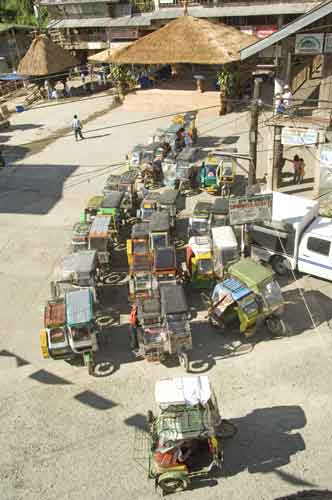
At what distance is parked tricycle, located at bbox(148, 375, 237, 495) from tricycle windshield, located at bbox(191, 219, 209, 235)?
8.51 metres

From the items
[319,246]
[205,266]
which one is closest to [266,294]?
[205,266]

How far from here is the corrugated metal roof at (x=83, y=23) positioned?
56.4 metres

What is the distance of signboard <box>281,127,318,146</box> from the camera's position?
66.5ft

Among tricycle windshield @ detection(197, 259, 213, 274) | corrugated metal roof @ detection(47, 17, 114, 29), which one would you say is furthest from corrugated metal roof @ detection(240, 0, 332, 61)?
corrugated metal roof @ detection(47, 17, 114, 29)

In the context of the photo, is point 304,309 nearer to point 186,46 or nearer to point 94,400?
point 94,400

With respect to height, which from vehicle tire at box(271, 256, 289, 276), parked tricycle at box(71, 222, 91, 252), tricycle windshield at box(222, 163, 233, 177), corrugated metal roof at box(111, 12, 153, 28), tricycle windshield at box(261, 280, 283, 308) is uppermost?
corrugated metal roof at box(111, 12, 153, 28)

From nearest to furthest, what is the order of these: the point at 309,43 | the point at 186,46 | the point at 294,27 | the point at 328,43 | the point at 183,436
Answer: the point at 183,436
the point at 294,27
the point at 328,43
the point at 309,43
the point at 186,46

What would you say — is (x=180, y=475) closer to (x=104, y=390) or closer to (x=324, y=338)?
(x=104, y=390)

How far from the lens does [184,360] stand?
12547 mm

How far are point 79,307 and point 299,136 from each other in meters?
13.8

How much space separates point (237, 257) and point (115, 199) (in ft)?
21.9

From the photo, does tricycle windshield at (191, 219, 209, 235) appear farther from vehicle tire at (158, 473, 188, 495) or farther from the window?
vehicle tire at (158, 473, 188, 495)

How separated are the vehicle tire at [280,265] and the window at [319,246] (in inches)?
47.9

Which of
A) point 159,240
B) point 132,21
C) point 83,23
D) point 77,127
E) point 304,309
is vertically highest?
point 83,23
